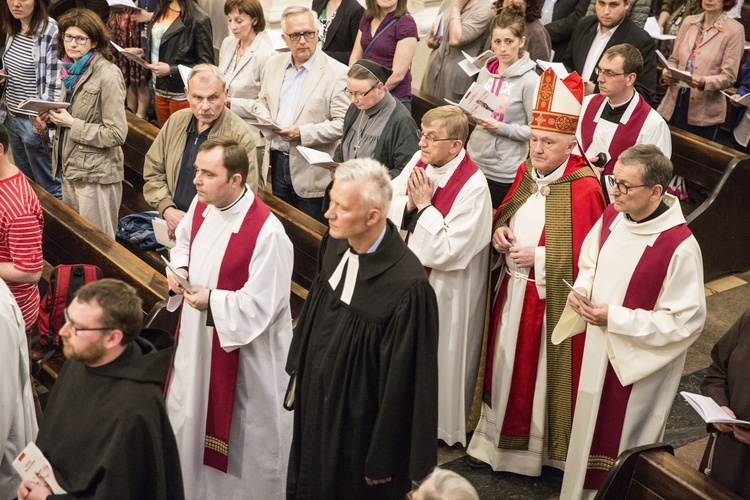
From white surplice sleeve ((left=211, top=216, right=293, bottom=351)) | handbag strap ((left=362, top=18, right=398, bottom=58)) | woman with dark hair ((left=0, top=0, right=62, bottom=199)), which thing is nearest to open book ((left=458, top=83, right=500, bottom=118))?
handbag strap ((left=362, top=18, right=398, bottom=58))

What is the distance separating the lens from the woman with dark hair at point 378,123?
16.7 ft

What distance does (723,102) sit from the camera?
281 inches

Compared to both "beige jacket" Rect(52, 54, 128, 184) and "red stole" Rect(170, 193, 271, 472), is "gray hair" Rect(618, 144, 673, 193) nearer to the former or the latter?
"red stole" Rect(170, 193, 271, 472)

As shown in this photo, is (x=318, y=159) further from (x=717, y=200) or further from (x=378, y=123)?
(x=717, y=200)

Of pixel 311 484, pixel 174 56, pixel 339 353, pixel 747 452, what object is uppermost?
pixel 174 56

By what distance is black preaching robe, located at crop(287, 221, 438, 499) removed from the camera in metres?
3.36

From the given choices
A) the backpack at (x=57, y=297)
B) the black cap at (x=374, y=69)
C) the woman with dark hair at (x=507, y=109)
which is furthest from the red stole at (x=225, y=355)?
the woman with dark hair at (x=507, y=109)

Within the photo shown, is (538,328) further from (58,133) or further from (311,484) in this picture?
(58,133)

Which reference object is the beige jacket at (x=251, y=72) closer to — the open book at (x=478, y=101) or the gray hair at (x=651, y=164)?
the open book at (x=478, y=101)

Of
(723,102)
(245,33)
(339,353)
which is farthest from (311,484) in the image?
(723,102)

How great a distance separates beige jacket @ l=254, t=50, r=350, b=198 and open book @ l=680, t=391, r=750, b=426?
112 inches

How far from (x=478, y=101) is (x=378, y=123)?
707mm

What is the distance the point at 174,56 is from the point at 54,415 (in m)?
4.26

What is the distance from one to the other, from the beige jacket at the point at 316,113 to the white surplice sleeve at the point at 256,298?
1752 millimetres
